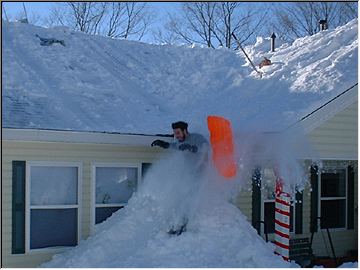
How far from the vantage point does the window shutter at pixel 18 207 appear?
8.52 meters

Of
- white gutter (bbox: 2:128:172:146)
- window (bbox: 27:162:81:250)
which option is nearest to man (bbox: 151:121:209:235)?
white gutter (bbox: 2:128:172:146)

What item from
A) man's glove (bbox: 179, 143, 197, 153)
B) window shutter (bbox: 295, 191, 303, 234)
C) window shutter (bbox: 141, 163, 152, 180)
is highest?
man's glove (bbox: 179, 143, 197, 153)

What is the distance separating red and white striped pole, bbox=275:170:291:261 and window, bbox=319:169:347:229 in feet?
8.40

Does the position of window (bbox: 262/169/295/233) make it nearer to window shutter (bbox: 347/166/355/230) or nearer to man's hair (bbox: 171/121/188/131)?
window shutter (bbox: 347/166/355/230)

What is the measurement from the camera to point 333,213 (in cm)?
1239

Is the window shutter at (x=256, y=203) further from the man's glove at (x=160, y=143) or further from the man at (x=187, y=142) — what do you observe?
the man's glove at (x=160, y=143)

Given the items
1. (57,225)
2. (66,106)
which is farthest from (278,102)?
Result: (57,225)

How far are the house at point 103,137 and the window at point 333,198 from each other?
0.02m

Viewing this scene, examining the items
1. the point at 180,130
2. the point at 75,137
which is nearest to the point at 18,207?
the point at 75,137

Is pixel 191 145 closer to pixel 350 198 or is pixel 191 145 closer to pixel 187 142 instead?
pixel 187 142

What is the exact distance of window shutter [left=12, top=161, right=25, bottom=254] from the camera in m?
8.52

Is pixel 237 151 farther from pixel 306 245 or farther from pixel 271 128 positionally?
pixel 306 245

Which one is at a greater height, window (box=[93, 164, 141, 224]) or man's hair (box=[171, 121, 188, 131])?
man's hair (box=[171, 121, 188, 131])

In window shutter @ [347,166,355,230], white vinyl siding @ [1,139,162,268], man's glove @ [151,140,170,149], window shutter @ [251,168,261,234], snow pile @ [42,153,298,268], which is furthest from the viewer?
A: window shutter @ [347,166,355,230]
